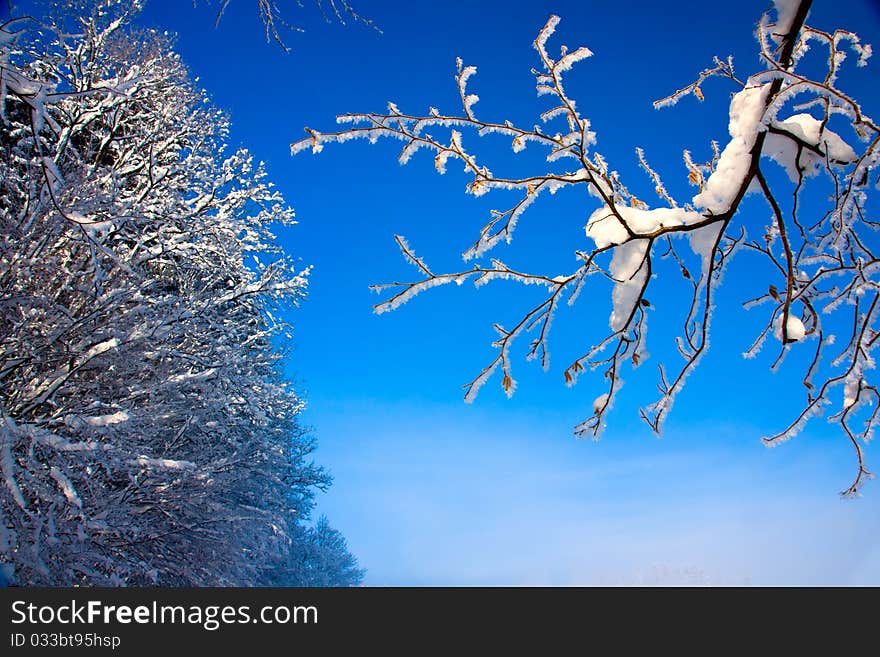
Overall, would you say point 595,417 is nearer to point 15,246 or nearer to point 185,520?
point 15,246

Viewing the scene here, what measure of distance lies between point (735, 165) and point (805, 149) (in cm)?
31

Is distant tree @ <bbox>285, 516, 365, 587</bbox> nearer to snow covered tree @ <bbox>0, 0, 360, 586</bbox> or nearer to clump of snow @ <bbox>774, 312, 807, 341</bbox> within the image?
snow covered tree @ <bbox>0, 0, 360, 586</bbox>

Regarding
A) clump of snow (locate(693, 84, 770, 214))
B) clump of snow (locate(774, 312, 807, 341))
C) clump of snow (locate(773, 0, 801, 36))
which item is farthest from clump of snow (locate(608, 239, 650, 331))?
clump of snow (locate(773, 0, 801, 36))

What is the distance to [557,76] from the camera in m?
1.77

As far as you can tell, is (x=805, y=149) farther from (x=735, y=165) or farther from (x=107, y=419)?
(x=107, y=419)

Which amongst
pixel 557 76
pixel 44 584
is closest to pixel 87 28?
pixel 44 584

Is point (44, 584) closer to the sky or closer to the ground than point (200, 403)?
closer to the ground

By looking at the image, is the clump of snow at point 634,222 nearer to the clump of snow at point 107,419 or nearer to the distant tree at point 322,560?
the clump of snow at point 107,419

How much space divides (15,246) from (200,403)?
3.36 metres

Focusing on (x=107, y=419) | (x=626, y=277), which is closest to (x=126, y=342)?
(x=107, y=419)

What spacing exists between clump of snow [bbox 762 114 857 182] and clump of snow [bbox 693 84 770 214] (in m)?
0.11

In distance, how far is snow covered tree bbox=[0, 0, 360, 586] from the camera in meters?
5.83

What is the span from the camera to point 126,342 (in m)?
6.41

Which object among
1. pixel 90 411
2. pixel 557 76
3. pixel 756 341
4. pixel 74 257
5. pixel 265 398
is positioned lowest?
pixel 756 341
